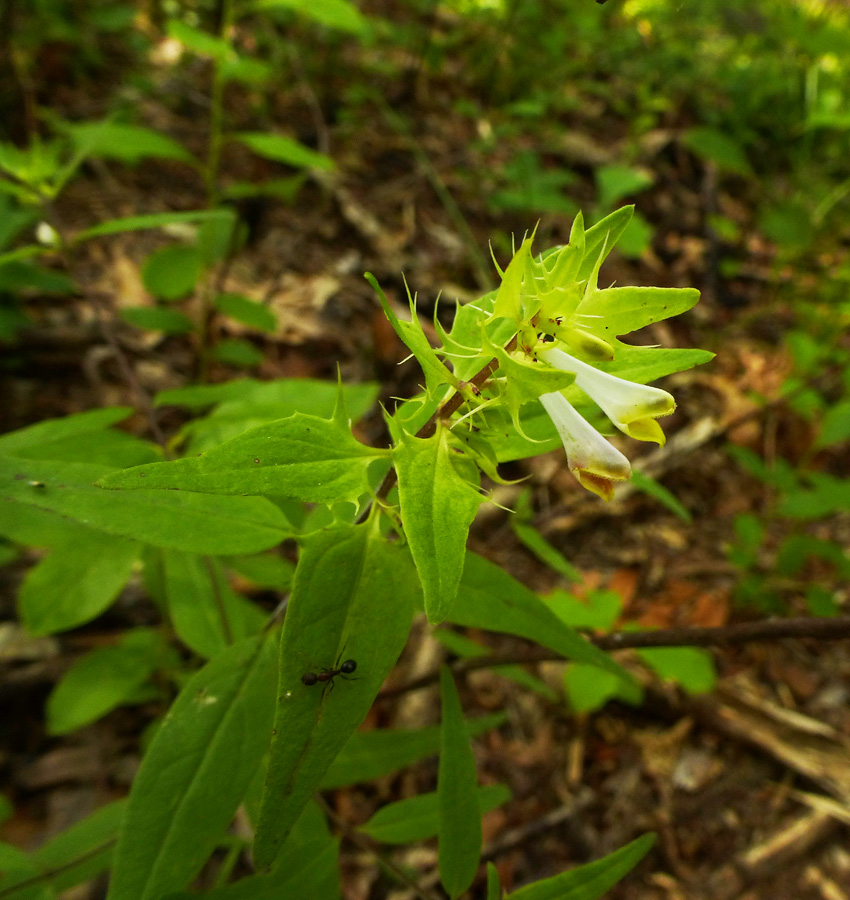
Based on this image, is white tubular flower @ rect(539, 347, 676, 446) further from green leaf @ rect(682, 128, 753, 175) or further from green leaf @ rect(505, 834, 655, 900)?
green leaf @ rect(682, 128, 753, 175)

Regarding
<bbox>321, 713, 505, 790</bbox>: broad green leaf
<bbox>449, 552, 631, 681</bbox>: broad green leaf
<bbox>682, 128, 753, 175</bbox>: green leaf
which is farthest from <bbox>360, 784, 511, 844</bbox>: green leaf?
<bbox>682, 128, 753, 175</bbox>: green leaf

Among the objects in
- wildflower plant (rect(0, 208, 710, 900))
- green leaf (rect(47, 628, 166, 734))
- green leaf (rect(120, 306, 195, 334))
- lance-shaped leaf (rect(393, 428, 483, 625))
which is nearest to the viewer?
lance-shaped leaf (rect(393, 428, 483, 625))

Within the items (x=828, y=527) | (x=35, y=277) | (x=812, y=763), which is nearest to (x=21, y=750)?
(x=35, y=277)

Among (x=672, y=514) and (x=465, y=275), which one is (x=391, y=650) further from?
(x=465, y=275)

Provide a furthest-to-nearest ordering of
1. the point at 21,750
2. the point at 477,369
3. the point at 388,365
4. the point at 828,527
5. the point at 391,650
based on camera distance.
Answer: the point at 828,527 < the point at 388,365 < the point at 21,750 < the point at 477,369 < the point at 391,650

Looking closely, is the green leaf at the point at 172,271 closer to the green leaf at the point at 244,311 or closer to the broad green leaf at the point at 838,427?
the green leaf at the point at 244,311

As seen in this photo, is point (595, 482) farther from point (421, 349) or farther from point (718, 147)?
point (718, 147)
